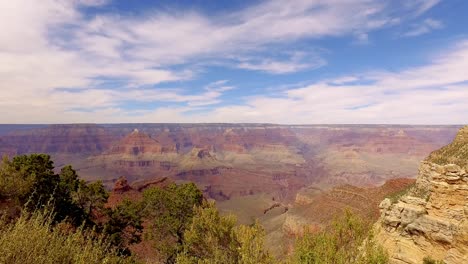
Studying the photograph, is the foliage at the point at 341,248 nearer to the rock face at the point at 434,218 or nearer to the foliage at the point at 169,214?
the rock face at the point at 434,218

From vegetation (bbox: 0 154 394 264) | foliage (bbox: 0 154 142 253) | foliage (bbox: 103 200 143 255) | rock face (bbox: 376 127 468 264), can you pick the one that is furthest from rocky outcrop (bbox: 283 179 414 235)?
foliage (bbox: 0 154 142 253)

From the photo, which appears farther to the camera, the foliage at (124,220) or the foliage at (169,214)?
the foliage at (124,220)

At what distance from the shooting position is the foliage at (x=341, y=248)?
12.7m

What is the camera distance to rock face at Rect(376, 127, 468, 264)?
2323cm

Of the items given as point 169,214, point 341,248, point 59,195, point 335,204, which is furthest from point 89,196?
point 335,204

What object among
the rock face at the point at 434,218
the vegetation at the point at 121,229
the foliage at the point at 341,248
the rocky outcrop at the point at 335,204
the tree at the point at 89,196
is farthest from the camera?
the rocky outcrop at the point at 335,204

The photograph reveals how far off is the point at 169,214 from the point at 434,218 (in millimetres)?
27351

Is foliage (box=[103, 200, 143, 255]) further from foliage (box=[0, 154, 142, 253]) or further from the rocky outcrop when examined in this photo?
the rocky outcrop

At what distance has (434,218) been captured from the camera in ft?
84.2

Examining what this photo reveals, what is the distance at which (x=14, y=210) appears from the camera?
25.6 meters

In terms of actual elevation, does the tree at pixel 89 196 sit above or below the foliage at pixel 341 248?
below

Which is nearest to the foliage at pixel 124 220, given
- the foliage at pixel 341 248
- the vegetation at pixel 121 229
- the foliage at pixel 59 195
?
the foliage at pixel 59 195

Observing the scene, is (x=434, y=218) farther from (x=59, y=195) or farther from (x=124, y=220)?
(x=59, y=195)

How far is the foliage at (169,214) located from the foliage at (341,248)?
1872 centimetres
